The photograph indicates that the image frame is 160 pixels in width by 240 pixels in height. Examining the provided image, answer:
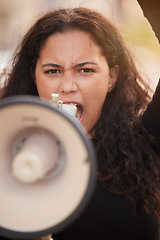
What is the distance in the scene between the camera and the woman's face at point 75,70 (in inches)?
69.7

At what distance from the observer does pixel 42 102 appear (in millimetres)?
948

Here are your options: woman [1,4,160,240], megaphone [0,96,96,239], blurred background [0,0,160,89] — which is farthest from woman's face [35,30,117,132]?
blurred background [0,0,160,89]

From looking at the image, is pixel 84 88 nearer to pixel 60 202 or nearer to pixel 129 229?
pixel 129 229

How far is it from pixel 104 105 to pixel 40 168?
3.31ft

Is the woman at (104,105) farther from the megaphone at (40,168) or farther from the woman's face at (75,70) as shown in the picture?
the megaphone at (40,168)

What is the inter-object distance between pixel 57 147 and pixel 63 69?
0.75 m

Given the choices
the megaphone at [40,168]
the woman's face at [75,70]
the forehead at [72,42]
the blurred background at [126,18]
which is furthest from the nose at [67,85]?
the blurred background at [126,18]

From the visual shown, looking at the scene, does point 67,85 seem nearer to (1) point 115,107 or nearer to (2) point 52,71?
(2) point 52,71

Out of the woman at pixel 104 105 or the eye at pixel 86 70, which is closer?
the woman at pixel 104 105

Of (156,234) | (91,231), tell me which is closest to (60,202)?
(91,231)

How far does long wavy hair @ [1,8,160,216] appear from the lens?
1.72m

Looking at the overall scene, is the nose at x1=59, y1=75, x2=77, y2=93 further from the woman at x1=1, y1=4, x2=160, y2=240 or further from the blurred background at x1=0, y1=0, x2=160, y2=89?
the blurred background at x1=0, y1=0, x2=160, y2=89

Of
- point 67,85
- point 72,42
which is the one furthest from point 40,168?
point 72,42

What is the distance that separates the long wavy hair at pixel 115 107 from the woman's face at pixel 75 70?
49mm
